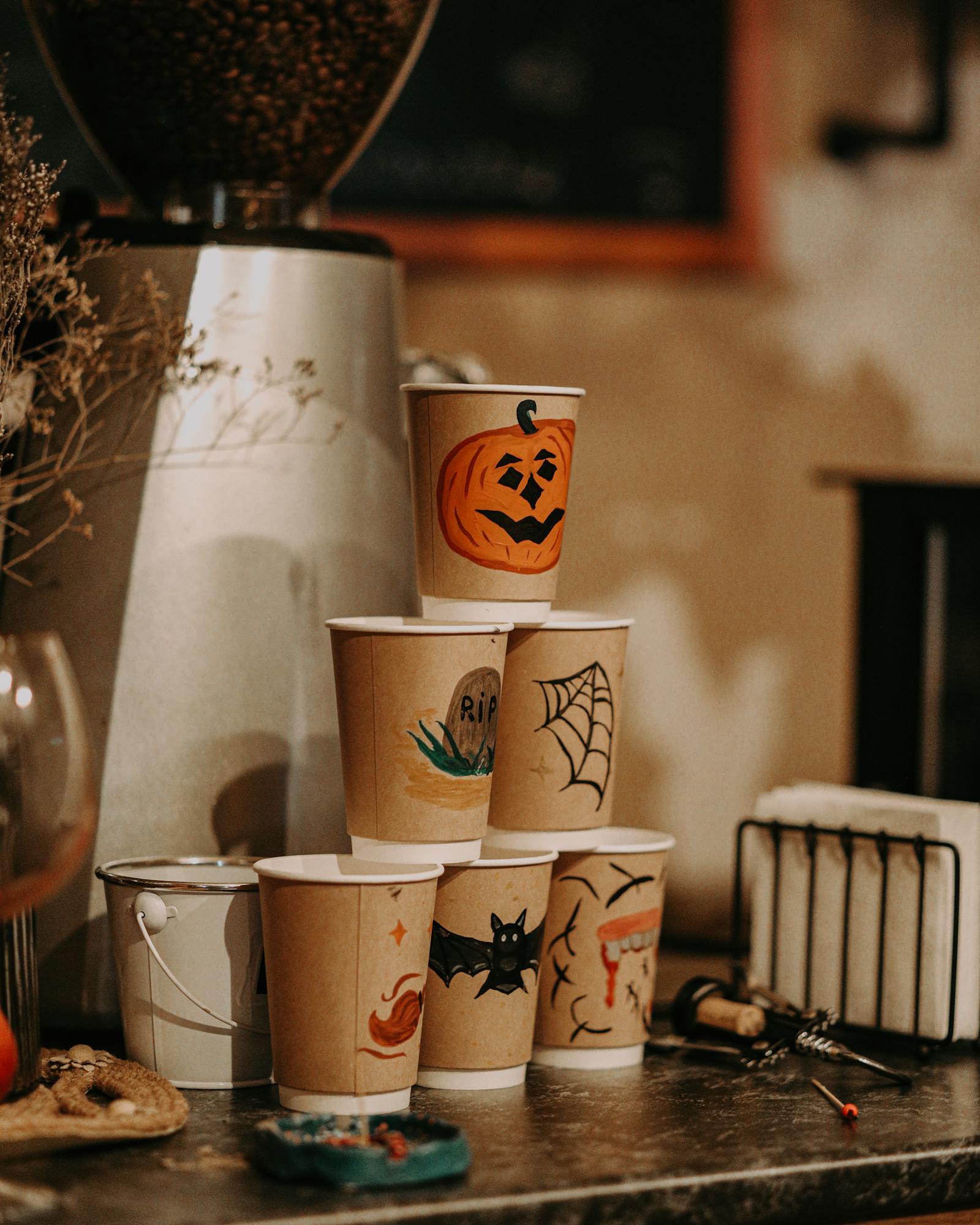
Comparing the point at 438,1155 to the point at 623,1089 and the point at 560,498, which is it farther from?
the point at 560,498

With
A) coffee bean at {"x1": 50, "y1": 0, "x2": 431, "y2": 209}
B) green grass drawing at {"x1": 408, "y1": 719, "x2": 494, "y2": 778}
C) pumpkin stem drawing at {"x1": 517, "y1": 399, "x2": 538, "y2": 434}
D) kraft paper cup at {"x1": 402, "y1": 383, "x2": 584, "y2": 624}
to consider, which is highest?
coffee bean at {"x1": 50, "y1": 0, "x2": 431, "y2": 209}

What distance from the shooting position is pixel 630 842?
1188 mm

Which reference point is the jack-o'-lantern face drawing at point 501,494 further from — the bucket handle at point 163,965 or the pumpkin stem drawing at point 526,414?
the bucket handle at point 163,965

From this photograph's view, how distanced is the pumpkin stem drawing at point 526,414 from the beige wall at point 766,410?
1.76 m

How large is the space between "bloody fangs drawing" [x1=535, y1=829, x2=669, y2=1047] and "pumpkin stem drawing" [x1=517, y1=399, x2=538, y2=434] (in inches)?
10.9

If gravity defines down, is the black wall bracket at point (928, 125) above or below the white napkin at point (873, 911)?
above

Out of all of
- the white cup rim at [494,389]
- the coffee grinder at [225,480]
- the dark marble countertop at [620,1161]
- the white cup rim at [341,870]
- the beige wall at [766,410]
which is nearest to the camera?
the dark marble countertop at [620,1161]

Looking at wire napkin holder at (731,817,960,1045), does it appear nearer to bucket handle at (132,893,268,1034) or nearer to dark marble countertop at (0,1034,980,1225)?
dark marble countertop at (0,1034,980,1225)

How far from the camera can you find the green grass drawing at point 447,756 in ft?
3.24

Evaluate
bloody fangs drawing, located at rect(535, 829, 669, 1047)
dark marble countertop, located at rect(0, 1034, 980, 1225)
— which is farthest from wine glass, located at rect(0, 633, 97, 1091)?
bloody fangs drawing, located at rect(535, 829, 669, 1047)

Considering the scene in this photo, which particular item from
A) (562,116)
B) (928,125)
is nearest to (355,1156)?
(562,116)

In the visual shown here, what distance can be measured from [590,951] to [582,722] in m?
0.15

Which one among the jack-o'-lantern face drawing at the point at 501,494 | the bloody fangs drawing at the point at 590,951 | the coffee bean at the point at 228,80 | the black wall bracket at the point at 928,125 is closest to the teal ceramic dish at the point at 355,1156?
the bloody fangs drawing at the point at 590,951

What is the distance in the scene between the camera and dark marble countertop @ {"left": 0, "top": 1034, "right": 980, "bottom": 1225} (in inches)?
30.6
